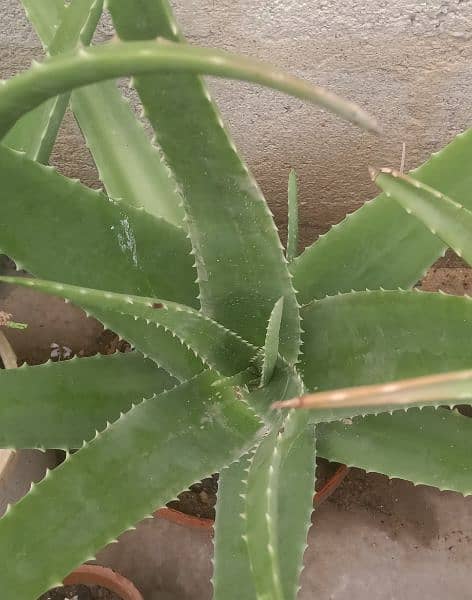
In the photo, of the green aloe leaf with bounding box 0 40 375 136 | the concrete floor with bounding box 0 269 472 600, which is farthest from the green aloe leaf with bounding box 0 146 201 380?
the concrete floor with bounding box 0 269 472 600

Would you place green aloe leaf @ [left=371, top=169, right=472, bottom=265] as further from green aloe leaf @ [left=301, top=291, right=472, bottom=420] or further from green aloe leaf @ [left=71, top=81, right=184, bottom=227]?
green aloe leaf @ [left=71, top=81, right=184, bottom=227]

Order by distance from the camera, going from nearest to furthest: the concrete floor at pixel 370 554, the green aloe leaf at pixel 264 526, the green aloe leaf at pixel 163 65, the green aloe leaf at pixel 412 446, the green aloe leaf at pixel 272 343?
the green aloe leaf at pixel 163 65 < the green aloe leaf at pixel 264 526 < the green aloe leaf at pixel 272 343 < the green aloe leaf at pixel 412 446 < the concrete floor at pixel 370 554

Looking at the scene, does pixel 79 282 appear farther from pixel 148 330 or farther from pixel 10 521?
pixel 10 521

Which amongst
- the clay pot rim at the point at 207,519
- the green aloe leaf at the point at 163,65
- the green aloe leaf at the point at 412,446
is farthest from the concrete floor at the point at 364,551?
the green aloe leaf at the point at 163,65

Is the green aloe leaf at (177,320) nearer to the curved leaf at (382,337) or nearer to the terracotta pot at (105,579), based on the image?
the curved leaf at (382,337)

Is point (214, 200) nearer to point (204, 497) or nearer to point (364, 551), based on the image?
point (204, 497)

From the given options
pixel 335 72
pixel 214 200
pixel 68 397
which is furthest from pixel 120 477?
pixel 335 72
